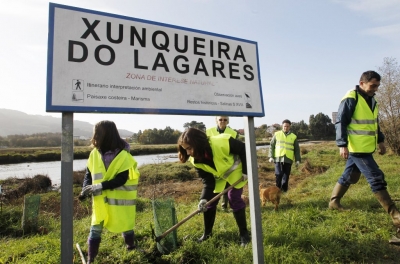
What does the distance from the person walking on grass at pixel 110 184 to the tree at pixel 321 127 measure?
174ft

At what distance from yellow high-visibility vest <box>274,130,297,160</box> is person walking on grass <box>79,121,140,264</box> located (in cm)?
439

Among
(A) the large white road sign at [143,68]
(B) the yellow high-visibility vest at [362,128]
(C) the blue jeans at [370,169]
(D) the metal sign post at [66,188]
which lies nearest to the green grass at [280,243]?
(C) the blue jeans at [370,169]

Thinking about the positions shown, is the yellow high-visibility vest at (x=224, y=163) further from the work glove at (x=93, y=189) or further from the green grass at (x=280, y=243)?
the work glove at (x=93, y=189)

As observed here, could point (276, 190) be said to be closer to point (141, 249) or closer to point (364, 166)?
point (364, 166)

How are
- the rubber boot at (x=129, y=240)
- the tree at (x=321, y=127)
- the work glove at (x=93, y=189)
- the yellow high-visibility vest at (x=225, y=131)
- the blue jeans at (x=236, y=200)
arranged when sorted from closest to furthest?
the work glove at (x=93, y=189)
the rubber boot at (x=129, y=240)
the blue jeans at (x=236, y=200)
the yellow high-visibility vest at (x=225, y=131)
the tree at (x=321, y=127)

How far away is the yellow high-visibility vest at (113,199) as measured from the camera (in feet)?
9.31

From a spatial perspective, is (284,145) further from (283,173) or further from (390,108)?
(390,108)

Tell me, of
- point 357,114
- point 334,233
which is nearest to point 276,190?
point 334,233

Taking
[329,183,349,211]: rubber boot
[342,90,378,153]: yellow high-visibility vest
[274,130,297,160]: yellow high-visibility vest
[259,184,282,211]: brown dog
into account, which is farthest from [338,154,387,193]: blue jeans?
[274,130,297,160]: yellow high-visibility vest

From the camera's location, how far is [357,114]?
144 inches

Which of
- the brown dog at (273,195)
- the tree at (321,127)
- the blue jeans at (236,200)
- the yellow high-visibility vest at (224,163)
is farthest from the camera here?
the tree at (321,127)

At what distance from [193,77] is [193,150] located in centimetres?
119

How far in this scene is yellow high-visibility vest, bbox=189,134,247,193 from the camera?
10.5 ft

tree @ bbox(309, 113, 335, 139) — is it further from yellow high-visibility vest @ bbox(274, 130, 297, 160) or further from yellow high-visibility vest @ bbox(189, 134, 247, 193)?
yellow high-visibility vest @ bbox(189, 134, 247, 193)
